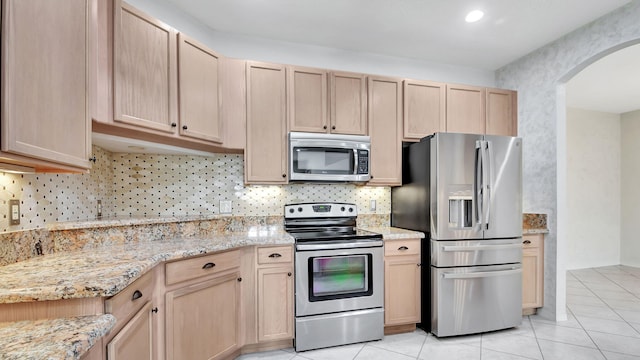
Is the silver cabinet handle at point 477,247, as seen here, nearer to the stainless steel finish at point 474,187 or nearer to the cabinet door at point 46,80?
the stainless steel finish at point 474,187

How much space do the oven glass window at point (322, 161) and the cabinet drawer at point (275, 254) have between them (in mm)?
712

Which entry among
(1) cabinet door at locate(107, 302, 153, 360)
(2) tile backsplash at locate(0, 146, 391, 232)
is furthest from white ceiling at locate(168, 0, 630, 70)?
(1) cabinet door at locate(107, 302, 153, 360)

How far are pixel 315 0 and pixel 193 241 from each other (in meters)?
2.07

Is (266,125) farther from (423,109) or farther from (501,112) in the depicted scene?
(501,112)

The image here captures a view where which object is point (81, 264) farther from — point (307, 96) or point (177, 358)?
point (307, 96)

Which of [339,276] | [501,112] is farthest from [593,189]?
[339,276]

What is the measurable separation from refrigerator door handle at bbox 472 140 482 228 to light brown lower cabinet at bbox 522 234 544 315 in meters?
0.79

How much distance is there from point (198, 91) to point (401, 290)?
240cm

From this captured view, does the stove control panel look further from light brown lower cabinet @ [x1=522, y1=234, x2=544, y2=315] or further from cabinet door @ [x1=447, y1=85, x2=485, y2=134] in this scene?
light brown lower cabinet @ [x1=522, y1=234, x2=544, y2=315]

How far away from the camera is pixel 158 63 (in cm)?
211

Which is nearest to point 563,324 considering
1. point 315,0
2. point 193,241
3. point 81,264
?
point 193,241

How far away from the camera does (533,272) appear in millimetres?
3082

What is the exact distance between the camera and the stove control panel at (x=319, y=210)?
2.97 m

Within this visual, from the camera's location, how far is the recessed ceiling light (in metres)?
2.54
